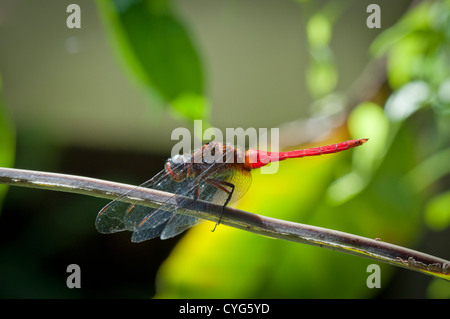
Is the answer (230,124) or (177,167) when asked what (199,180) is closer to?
(177,167)

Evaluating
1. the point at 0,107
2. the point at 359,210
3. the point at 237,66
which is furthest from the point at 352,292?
the point at 237,66

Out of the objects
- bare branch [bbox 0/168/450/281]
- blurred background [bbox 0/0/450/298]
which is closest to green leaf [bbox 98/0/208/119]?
blurred background [bbox 0/0/450/298]

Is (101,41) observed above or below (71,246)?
above

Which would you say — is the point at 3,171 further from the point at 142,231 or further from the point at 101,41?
the point at 101,41

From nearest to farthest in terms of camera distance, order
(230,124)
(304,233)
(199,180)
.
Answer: (304,233) < (199,180) < (230,124)

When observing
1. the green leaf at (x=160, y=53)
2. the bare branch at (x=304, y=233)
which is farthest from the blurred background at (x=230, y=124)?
the bare branch at (x=304, y=233)

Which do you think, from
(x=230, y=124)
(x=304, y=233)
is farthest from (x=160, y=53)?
(x=230, y=124)
